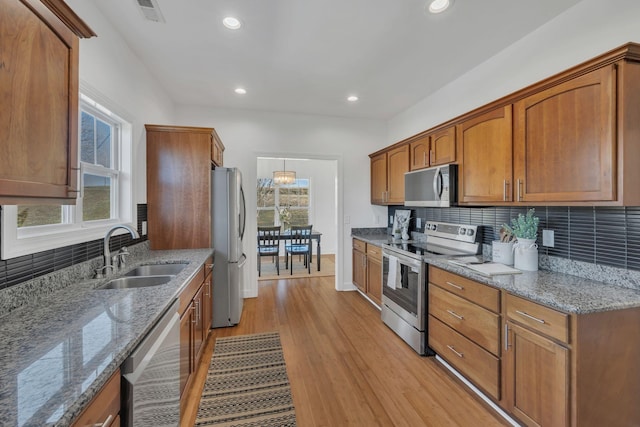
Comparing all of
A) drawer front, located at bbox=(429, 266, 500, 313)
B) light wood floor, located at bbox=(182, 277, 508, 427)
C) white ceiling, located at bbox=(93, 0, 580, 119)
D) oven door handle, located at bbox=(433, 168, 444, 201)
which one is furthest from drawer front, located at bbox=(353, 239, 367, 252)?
white ceiling, located at bbox=(93, 0, 580, 119)

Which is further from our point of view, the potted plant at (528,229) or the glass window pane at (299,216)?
the glass window pane at (299,216)

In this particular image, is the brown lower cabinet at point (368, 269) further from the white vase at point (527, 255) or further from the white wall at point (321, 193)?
the white wall at point (321, 193)

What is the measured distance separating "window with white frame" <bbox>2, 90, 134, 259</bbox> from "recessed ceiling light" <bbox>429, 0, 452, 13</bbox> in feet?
7.86

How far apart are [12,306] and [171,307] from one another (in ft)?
2.12

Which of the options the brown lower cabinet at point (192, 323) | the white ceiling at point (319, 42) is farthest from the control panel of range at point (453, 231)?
the brown lower cabinet at point (192, 323)

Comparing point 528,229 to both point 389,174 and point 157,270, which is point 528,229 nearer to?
point 389,174

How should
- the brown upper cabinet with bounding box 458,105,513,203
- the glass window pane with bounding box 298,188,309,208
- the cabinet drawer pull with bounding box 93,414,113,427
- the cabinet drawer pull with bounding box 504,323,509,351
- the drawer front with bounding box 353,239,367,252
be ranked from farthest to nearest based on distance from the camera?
the glass window pane with bounding box 298,188,309,208, the drawer front with bounding box 353,239,367,252, the brown upper cabinet with bounding box 458,105,513,203, the cabinet drawer pull with bounding box 504,323,509,351, the cabinet drawer pull with bounding box 93,414,113,427

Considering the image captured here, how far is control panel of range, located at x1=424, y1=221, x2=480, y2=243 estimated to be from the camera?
2759mm

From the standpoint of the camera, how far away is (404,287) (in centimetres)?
284

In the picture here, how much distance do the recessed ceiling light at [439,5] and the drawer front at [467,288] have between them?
1925 mm

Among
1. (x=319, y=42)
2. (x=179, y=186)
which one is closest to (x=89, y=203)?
(x=179, y=186)

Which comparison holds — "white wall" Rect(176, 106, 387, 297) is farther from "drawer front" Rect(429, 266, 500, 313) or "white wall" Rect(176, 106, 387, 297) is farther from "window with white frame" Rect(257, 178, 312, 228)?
"window with white frame" Rect(257, 178, 312, 228)

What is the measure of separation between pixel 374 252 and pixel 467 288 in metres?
1.69

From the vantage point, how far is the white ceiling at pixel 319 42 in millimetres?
2006
